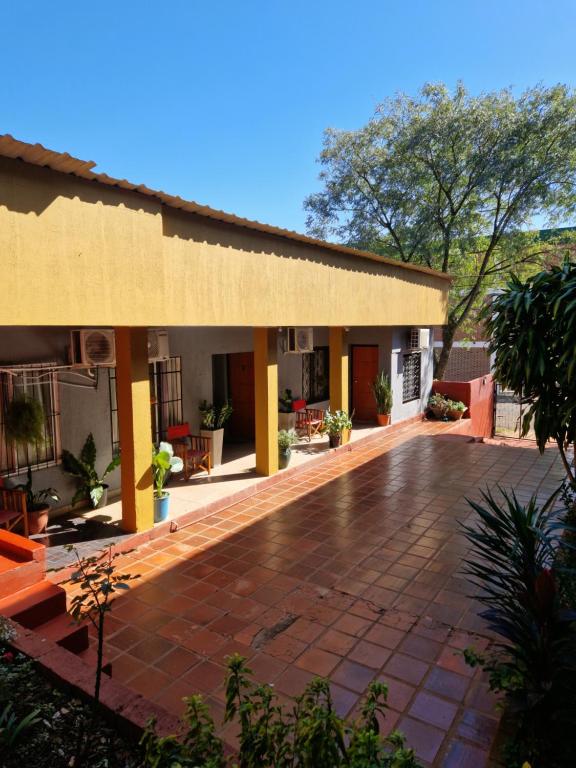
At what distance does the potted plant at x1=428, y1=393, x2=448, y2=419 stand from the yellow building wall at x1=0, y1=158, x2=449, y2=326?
26.6ft

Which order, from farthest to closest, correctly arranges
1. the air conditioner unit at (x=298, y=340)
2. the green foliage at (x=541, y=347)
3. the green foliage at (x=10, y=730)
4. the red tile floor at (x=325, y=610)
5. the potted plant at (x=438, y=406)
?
the potted plant at (x=438, y=406), the air conditioner unit at (x=298, y=340), the green foliage at (x=541, y=347), the red tile floor at (x=325, y=610), the green foliage at (x=10, y=730)

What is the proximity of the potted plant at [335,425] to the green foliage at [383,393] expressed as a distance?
2980mm

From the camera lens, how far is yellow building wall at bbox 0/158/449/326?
4.39m

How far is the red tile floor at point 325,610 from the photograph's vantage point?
3740mm

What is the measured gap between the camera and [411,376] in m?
16.1

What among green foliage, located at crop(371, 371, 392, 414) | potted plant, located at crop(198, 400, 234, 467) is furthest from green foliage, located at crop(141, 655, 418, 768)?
green foliage, located at crop(371, 371, 392, 414)

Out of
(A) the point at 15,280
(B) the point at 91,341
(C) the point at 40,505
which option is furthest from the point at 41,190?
(C) the point at 40,505

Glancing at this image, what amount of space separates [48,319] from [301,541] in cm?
422

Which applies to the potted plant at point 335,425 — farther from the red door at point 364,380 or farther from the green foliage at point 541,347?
the green foliage at point 541,347

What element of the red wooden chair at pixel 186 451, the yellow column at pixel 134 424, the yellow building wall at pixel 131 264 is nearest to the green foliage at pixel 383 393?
the yellow building wall at pixel 131 264

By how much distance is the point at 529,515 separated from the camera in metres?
3.72

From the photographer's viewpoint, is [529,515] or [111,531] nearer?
[529,515]

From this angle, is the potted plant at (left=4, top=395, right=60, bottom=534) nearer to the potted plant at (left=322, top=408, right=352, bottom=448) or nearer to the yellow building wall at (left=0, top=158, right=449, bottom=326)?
the yellow building wall at (left=0, top=158, right=449, bottom=326)

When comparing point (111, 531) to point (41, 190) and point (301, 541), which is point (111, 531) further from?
point (41, 190)
